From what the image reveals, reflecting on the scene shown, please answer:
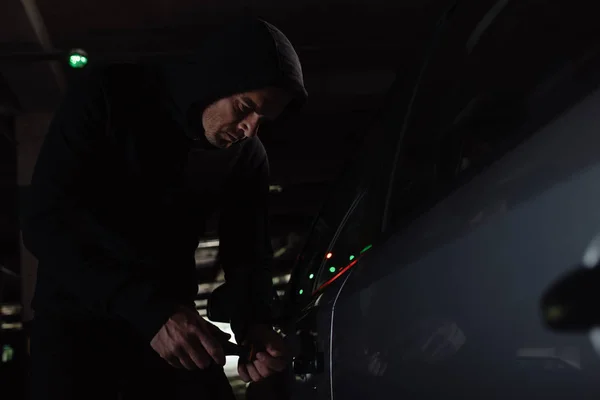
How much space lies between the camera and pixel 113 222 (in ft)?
5.11

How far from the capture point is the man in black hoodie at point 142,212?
140 cm

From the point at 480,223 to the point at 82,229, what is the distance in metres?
0.98

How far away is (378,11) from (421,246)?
4.85 metres

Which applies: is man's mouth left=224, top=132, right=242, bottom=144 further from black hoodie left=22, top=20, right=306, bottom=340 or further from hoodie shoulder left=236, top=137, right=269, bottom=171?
hoodie shoulder left=236, top=137, right=269, bottom=171

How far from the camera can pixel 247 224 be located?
6.24 ft

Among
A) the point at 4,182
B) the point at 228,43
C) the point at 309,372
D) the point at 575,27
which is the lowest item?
the point at 309,372

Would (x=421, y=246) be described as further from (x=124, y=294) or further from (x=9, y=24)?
(x=9, y=24)

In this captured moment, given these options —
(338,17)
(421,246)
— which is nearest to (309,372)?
(421,246)

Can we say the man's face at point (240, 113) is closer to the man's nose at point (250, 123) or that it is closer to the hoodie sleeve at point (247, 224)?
the man's nose at point (250, 123)

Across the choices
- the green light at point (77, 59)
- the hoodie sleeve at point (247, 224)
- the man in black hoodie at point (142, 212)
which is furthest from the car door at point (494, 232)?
the green light at point (77, 59)

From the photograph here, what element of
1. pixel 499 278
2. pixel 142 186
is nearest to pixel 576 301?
pixel 499 278

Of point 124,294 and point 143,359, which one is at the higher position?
point 124,294

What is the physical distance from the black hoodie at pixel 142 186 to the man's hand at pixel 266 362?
161mm

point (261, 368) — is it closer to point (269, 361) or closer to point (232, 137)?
point (269, 361)
